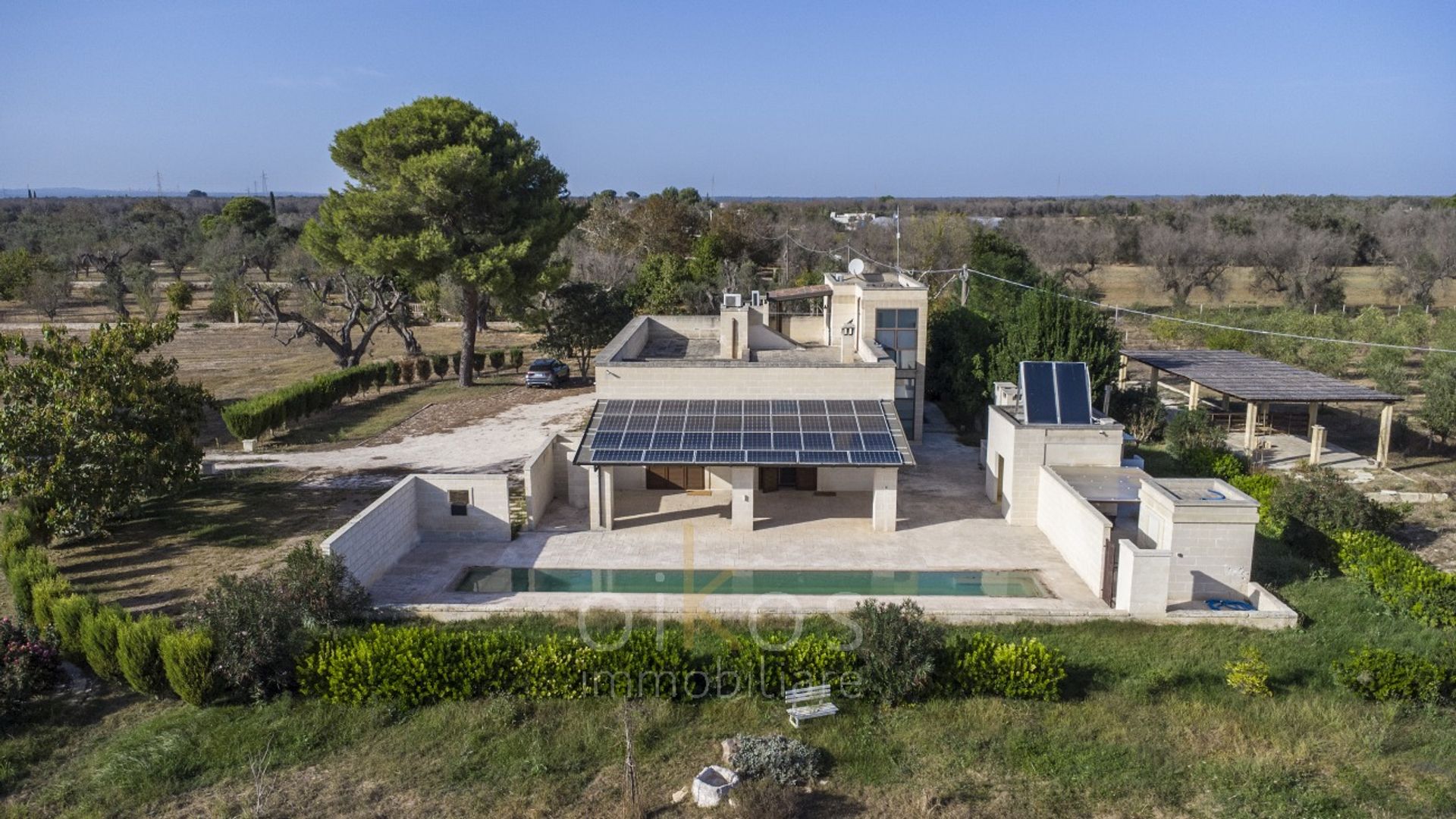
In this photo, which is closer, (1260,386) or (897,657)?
(897,657)

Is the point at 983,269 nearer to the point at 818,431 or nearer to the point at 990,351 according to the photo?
the point at 990,351

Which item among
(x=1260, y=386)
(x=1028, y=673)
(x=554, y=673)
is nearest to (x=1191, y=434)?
(x=1260, y=386)

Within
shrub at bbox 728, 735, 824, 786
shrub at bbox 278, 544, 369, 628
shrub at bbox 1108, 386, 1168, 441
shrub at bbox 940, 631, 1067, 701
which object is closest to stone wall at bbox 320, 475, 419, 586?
shrub at bbox 278, 544, 369, 628

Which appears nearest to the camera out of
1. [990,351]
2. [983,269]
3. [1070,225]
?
[990,351]

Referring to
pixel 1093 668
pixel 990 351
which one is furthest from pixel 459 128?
pixel 1093 668

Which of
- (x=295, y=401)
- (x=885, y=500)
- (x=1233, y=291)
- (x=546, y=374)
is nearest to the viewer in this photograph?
(x=885, y=500)

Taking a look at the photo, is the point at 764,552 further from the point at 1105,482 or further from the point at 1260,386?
the point at 1260,386
